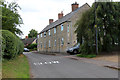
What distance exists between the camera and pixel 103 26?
2194 cm

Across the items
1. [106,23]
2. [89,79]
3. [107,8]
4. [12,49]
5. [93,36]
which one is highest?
[107,8]

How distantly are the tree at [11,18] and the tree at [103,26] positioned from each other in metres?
11.2

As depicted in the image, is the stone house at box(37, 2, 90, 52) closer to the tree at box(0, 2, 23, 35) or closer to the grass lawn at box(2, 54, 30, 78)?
the tree at box(0, 2, 23, 35)

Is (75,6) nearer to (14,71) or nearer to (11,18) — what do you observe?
(11,18)

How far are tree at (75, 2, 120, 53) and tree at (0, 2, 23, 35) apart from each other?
1120cm

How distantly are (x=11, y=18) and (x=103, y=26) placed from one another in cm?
1332

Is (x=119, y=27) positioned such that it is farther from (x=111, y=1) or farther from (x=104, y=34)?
(x=111, y=1)

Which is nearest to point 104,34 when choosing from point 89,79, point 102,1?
point 102,1

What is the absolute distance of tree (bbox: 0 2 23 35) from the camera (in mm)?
24891

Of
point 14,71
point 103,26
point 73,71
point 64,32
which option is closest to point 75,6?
point 64,32

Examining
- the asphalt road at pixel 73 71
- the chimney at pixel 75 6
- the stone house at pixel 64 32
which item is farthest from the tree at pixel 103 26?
the chimney at pixel 75 6

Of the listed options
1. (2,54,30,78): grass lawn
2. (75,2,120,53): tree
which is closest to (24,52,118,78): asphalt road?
(2,54,30,78): grass lawn

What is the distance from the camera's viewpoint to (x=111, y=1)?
22.4m

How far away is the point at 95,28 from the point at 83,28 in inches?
87.4
